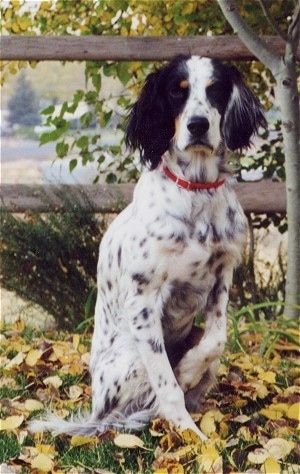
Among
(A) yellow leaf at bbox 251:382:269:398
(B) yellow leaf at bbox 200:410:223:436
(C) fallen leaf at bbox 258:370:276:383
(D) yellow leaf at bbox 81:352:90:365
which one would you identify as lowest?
(D) yellow leaf at bbox 81:352:90:365

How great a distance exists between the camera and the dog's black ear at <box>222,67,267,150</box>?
9.90 feet

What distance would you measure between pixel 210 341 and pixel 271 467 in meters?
0.51

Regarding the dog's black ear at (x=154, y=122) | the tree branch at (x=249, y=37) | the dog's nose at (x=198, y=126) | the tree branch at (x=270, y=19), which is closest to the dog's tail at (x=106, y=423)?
the dog's black ear at (x=154, y=122)

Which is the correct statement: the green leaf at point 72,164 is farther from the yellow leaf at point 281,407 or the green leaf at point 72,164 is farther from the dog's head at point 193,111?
the yellow leaf at point 281,407

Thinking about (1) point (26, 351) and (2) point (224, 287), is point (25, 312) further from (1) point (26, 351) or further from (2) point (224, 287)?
(2) point (224, 287)

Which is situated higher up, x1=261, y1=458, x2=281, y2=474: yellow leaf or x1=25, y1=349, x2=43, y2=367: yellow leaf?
x1=261, y1=458, x2=281, y2=474: yellow leaf

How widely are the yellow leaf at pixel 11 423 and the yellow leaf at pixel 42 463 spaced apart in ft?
1.20

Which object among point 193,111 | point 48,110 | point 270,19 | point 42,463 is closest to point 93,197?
point 48,110

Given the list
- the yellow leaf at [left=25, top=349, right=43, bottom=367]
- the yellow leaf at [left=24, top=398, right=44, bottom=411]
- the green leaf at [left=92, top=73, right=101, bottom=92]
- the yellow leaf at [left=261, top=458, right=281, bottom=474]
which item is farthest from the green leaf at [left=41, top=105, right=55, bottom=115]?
the yellow leaf at [left=261, top=458, right=281, bottom=474]

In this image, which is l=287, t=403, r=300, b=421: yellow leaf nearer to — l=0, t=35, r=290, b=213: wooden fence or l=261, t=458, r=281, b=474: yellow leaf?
l=261, t=458, r=281, b=474: yellow leaf

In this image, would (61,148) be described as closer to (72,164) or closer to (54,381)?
(72,164)

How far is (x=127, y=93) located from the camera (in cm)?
538

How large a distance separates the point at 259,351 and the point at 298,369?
0.29m

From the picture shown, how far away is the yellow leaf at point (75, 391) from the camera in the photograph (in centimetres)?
365
